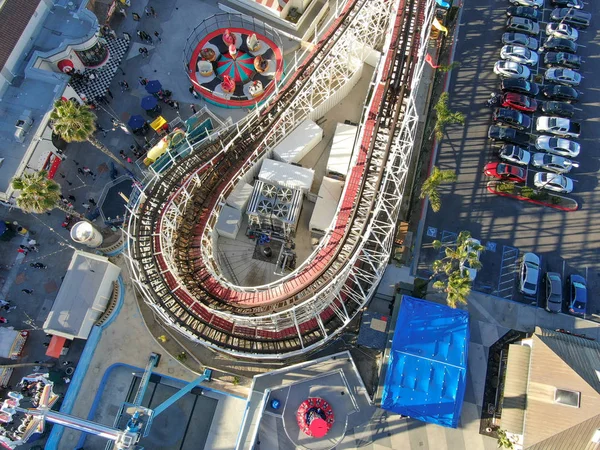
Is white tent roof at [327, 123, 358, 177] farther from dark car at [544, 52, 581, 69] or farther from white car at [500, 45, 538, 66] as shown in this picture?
dark car at [544, 52, 581, 69]

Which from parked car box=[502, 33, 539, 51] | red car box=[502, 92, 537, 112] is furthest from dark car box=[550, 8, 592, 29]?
red car box=[502, 92, 537, 112]

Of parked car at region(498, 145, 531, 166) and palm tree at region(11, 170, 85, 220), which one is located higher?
parked car at region(498, 145, 531, 166)

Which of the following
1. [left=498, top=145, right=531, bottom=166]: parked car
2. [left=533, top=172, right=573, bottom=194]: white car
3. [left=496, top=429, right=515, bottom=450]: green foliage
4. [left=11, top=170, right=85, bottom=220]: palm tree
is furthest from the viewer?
[left=498, top=145, right=531, bottom=166]: parked car

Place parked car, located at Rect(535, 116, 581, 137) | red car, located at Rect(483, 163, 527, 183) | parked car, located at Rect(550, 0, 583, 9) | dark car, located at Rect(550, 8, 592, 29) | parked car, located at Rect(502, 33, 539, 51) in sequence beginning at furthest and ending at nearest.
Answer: parked car, located at Rect(550, 0, 583, 9), dark car, located at Rect(550, 8, 592, 29), parked car, located at Rect(502, 33, 539, 51), parked car, located at Rect(535, 116, 581, 137), red car, located at Rect(483, 163, 527, 183)

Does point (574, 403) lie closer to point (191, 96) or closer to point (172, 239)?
point (172, 239)

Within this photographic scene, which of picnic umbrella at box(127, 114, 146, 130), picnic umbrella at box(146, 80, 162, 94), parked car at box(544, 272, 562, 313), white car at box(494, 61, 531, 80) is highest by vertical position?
white car at box(494, 61, 531, 80)

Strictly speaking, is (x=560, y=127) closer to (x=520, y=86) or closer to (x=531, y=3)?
(x=520, y=86)

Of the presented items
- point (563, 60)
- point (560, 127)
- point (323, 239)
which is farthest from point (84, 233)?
point (563, 60)
